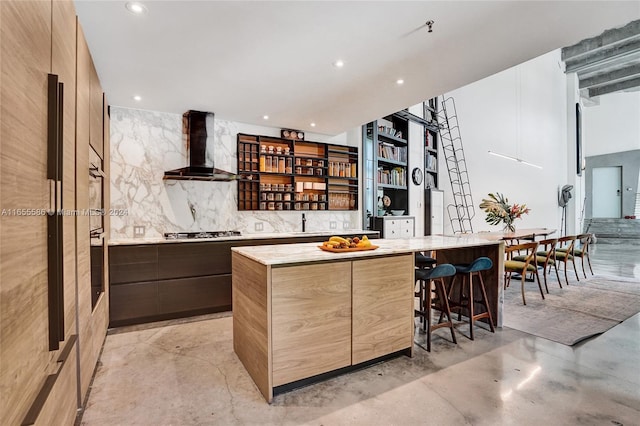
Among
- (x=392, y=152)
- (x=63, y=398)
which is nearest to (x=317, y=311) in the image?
(x=63, y=398)

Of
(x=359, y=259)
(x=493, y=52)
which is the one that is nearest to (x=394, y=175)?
(x=493, y=52)

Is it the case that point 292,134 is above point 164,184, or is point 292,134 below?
above

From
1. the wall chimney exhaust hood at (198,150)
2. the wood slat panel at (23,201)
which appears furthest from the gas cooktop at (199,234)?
the wood slat panel at (23,201)

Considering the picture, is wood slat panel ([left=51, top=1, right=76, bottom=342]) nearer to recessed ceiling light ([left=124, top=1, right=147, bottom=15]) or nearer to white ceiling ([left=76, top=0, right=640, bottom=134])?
recessed ceiling light ([left=124, top=1, right=147, bottom=15])

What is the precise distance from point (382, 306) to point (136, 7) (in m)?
2.69

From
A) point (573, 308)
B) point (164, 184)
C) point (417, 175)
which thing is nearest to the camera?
point (573, 308)

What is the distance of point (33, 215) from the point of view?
113cm

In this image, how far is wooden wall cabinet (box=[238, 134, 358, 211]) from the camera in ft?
15.3

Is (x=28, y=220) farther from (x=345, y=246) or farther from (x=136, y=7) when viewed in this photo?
(x=345, y=246)

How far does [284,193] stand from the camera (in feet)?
16.1

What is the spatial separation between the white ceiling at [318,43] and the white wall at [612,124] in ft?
44.5

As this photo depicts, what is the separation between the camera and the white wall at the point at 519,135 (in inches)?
310

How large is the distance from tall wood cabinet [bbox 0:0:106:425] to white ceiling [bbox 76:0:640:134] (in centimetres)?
76

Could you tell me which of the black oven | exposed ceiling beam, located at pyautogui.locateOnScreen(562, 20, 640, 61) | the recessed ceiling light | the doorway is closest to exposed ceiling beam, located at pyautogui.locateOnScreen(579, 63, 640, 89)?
exposed ceiling beam, located at pyautogui.locateOnScreen(562, 20, 640, 61)
